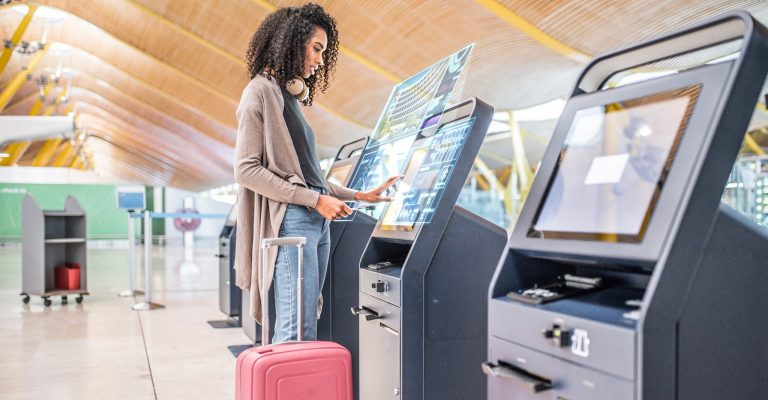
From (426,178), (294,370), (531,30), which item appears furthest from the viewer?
(531,30)

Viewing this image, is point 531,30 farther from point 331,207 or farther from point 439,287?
point 331,207

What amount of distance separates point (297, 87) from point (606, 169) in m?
1.10

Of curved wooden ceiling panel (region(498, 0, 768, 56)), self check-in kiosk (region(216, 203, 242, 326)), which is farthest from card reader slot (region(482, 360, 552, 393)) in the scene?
curved wooden ceiling panel (region(498, 0, 768, 56))

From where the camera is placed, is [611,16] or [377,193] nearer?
[377,193]

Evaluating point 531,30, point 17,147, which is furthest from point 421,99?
point 17,147

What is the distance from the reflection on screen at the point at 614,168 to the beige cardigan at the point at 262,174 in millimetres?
769

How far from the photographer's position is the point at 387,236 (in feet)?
7.68

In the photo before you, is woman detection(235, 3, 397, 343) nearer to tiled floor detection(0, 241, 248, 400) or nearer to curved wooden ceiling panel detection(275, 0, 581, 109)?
tiled floor detection(0, 241, 248, 400)

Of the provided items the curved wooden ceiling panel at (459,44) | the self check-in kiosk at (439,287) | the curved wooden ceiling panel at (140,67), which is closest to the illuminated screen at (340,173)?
the self check-in kiosk at (439,287)

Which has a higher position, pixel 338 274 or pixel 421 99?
pixel 421 99

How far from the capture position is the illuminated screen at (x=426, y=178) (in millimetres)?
2123

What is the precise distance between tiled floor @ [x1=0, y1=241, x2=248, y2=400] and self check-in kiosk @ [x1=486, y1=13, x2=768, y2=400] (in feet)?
7.54

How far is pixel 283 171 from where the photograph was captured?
2.01 metres

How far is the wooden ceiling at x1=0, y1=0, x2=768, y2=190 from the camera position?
642cm
